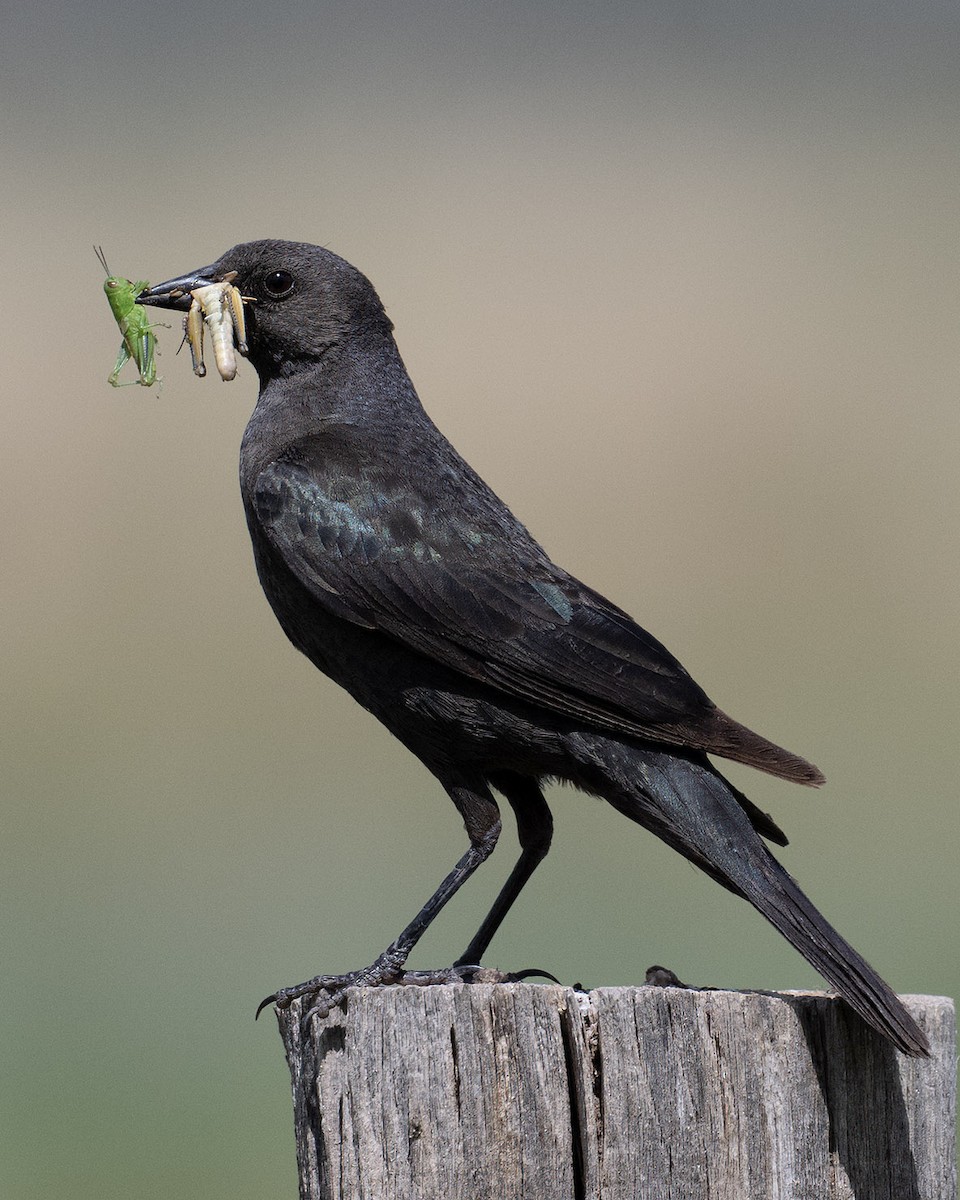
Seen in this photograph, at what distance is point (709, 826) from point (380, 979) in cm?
98

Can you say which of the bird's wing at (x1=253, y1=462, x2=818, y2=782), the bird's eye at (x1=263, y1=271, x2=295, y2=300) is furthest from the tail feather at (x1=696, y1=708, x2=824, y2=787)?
the bird's eye at (x1=263, y1=271, x2=295, y2=300)

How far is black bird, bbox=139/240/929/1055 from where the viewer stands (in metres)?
4.38

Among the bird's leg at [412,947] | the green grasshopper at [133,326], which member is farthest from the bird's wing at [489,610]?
the green grasshopper at [133,326]

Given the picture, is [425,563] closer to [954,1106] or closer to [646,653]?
[646,653]

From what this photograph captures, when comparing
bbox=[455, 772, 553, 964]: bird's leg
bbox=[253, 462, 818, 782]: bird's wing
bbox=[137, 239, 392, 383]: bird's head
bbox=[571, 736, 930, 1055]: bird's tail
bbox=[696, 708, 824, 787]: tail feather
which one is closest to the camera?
bbox=[571, 736, 930, 1055]: bird's tail

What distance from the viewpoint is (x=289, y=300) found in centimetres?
554

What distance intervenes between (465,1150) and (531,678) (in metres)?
1.43

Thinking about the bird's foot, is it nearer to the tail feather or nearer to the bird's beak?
the tail feather

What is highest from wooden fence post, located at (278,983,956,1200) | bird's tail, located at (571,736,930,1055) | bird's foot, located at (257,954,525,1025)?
bird's tail, located at (571,736,930,1055)

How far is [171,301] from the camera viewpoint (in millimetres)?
5617

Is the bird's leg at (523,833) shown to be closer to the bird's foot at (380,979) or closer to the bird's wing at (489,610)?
the bird's foot at (380,979)

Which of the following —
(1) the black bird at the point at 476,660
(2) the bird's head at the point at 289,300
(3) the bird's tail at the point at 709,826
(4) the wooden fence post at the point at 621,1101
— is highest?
(2) the bird's head at the point at 289,300

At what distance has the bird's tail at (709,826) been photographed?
3.97m

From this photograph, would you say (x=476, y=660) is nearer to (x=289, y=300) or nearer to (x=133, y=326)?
(x=289, y=300)
